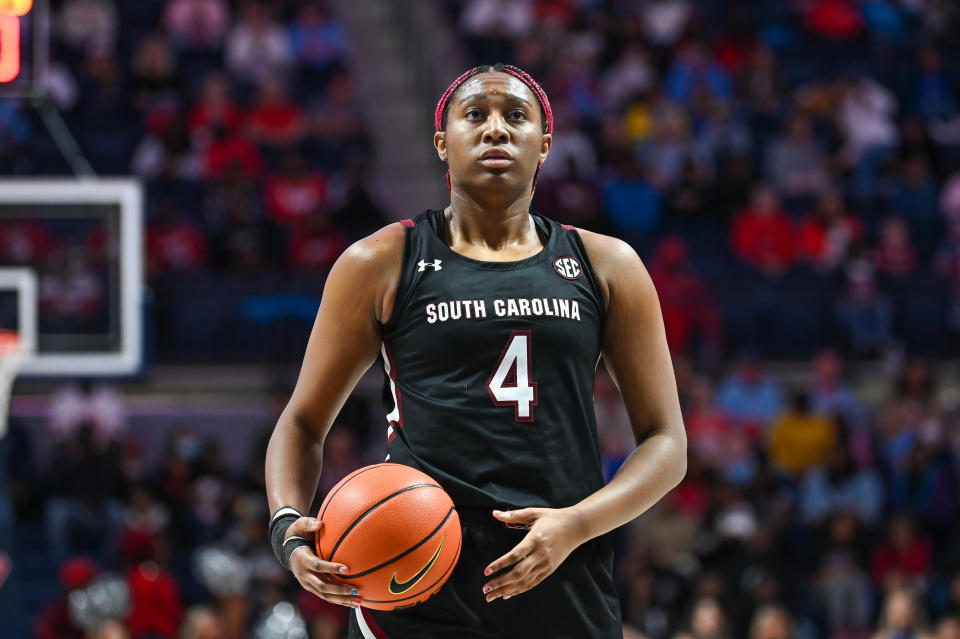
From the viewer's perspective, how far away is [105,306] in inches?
338

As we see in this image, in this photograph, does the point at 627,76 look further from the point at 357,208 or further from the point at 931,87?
the point at 357,208

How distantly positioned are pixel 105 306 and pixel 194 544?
2.89m

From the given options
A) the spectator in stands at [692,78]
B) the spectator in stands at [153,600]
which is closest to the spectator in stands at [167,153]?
the spectator in stands at [153,600]

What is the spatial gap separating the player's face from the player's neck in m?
0.06

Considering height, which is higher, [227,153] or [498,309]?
[227,153]

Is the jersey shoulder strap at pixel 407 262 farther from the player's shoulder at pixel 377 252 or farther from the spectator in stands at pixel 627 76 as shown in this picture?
the spectator in stands at pixel 627 76

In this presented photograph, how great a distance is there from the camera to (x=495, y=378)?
10.5 feet

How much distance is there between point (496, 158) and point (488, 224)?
7.4 inches

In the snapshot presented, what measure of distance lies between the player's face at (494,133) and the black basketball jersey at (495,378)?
0.20 meters

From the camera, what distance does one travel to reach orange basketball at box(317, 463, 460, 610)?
2971 millimetres

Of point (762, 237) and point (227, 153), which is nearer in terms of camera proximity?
point (762, 237)

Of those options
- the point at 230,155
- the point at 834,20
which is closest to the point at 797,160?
the point at 834,20

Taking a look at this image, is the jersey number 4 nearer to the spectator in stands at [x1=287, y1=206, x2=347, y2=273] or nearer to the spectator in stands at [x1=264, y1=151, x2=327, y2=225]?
the spectator in stands at [x1=287, y1=206, x2=347, y2=273]

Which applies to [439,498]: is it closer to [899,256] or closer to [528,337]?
[528,337]
